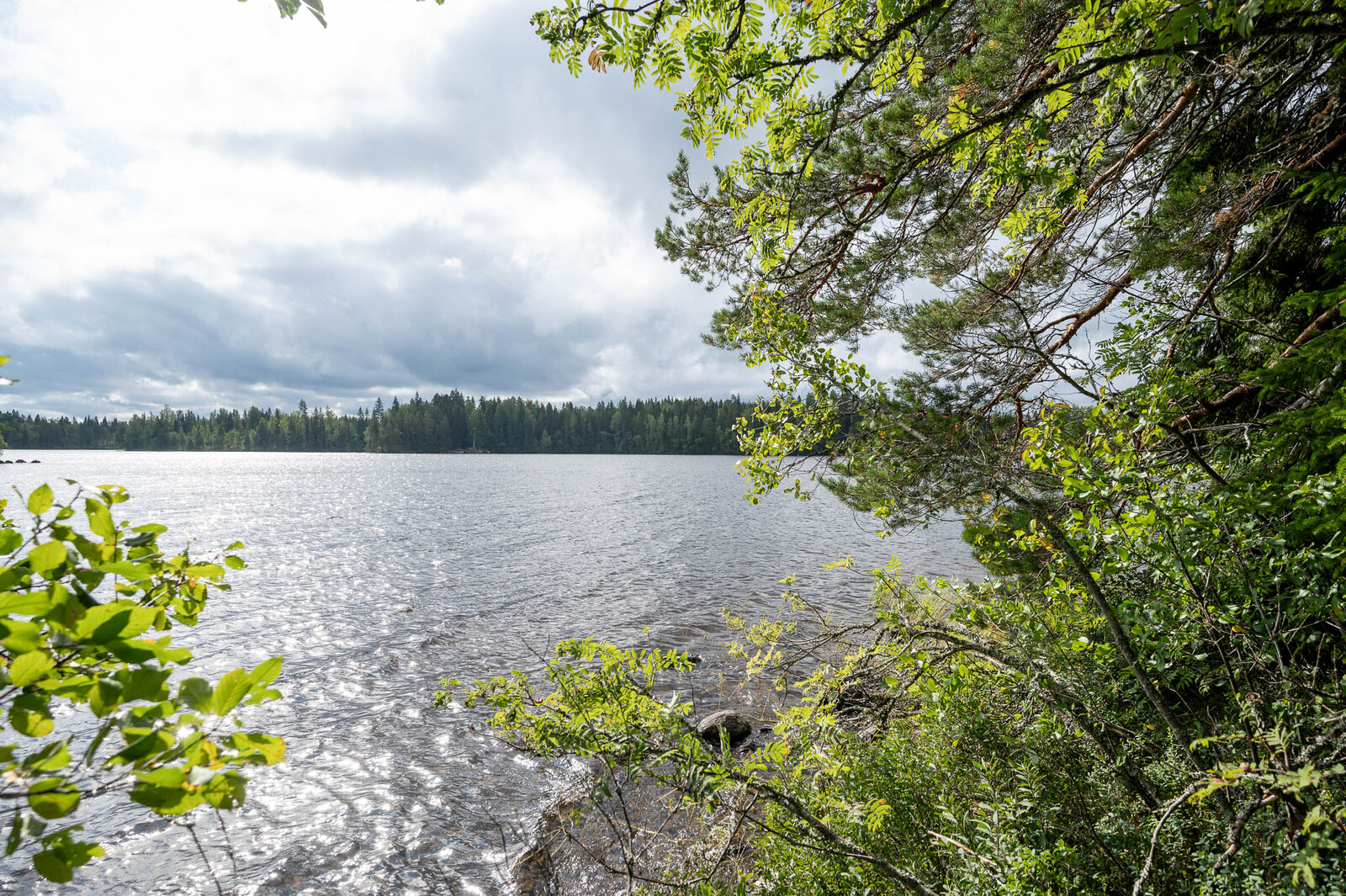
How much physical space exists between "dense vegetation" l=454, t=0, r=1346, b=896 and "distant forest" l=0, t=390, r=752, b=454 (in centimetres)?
12637

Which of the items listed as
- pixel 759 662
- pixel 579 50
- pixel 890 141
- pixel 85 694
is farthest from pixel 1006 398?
pixel 85 694

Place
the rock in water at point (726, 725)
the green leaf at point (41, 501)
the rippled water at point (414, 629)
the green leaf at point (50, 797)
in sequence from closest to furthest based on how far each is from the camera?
the green leaf at point (50, 797), the green leaf at point (41, 501), the rippled water at point (414, 629), the rock in water at point (726, 725)

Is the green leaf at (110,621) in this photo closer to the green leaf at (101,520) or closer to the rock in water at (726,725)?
the green leaf at (101,520)

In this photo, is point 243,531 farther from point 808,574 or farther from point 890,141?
point 890,141

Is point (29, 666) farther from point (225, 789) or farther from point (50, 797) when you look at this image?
point (225, 789)

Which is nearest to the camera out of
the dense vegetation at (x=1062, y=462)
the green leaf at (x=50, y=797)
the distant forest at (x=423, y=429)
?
the green leaf at (x=50, y=797)

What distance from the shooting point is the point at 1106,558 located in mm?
3396

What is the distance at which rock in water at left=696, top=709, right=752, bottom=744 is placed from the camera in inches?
393

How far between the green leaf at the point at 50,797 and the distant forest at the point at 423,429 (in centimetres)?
13118

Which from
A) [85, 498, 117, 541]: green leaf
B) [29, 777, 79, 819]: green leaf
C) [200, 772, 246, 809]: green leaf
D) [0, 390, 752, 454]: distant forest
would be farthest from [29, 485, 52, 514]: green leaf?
[0, 390, 752, 454]: distant forest

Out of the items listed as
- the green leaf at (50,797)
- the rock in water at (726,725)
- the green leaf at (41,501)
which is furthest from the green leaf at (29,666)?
the rock in water at (726,725)

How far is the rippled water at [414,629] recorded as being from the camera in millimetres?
7609

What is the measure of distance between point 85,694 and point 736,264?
722cm

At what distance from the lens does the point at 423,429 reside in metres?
142
